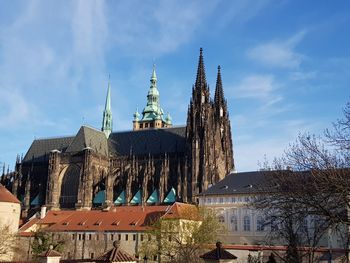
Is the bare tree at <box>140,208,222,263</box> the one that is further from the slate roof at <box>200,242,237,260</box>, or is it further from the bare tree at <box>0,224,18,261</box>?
the slate roof at <box>200,242,237,260</box>

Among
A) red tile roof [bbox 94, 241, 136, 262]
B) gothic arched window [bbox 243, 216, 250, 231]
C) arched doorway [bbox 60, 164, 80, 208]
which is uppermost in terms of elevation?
arched doorway [bbox 60, 164, 80, 208]

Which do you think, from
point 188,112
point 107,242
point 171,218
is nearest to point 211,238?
point 171,218

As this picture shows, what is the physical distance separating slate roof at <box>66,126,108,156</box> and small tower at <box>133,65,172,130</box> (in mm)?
31461

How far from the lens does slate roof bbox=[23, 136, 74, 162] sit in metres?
94.8

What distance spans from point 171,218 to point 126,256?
33.4m

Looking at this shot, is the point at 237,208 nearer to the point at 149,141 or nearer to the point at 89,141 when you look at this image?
the point at 149,141

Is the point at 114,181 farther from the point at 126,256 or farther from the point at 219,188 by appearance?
the point at 126,256

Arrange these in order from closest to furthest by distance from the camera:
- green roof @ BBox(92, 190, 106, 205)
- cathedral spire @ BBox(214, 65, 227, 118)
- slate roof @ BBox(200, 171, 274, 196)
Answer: slate roof @ BBox(200, 171, 274, 196) → green roof @ BBox(92, 190, 106, 205) → cathedral spire @ BBox(214, 65, 227, 118)

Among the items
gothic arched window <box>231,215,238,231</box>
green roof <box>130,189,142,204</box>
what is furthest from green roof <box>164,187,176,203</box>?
gothic arched window <box>231,215,238,231</box>

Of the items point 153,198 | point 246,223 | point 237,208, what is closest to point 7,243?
point 153,198

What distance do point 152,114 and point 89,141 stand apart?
38.9 metres

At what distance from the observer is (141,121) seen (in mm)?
127500

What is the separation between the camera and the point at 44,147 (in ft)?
319

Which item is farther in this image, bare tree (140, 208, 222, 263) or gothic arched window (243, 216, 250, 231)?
gothic arched window (243, 216, 250, 231)
